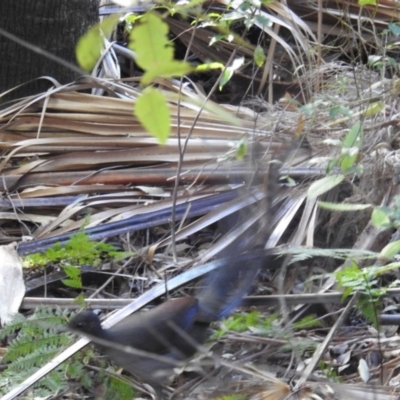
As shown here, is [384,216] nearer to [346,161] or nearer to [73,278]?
[346,161]

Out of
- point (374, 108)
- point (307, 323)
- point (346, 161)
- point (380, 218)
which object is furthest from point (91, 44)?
point (374, 108)

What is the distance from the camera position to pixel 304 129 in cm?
350

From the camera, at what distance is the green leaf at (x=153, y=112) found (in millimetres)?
907

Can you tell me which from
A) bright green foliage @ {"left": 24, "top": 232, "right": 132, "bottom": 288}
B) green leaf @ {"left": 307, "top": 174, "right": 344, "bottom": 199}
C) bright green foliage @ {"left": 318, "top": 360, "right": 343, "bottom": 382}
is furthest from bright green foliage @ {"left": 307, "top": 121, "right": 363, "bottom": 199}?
bright green foliage @ {"left": 24, "top": 232, "right": 132, "bottom": 288}

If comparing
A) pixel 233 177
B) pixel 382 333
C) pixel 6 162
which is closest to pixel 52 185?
pixel 6 162

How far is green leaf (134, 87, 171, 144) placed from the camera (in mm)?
907

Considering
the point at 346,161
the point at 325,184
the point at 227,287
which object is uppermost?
the point at 346,161

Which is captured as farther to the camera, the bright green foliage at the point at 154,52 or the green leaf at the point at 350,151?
the green leaf at the point at 350,151

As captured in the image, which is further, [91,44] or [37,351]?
[37,351]

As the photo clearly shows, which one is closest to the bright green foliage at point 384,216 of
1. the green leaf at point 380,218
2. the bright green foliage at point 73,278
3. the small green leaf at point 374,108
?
the green leaf at point 380,218

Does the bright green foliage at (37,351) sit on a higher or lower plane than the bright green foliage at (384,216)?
lower

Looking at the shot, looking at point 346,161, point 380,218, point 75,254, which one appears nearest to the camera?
point 380,218

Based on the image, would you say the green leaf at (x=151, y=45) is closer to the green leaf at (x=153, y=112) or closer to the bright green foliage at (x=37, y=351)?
the green leaf at (x=153, y=112)

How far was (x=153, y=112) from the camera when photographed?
926 millimetres
